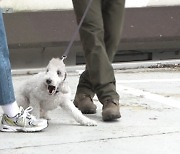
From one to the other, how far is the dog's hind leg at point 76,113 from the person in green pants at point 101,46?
173mm

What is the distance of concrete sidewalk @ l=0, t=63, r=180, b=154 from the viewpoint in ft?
10.0

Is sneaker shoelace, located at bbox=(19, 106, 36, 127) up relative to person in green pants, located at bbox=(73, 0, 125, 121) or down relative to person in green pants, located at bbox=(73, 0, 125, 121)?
down

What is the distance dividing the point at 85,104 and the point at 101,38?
0.62 metres

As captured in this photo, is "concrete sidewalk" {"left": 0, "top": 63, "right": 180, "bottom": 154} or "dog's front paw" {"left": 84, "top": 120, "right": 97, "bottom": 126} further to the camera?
"dog's front paw" {"left": 84, "top": 120, "right": 97, "bottom": 126}

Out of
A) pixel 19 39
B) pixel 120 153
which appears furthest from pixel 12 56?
pixel 120 153

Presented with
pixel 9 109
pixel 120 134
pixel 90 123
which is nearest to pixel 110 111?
pixel 90 123

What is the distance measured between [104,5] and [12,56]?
12.7 ft

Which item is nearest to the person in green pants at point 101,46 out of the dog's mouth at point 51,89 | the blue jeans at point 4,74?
the dog's mouth at point 51,89

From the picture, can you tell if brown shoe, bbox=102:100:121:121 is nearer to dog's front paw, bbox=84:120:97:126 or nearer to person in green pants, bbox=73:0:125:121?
person in green pants, bbox=73:0:125:121

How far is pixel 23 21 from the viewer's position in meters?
7.47

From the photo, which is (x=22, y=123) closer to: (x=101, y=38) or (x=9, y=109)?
(x=9, y=109)

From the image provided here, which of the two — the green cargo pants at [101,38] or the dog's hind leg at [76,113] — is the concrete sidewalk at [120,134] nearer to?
the dog's hind leg at [76,113]

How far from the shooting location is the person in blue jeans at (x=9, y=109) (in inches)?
127

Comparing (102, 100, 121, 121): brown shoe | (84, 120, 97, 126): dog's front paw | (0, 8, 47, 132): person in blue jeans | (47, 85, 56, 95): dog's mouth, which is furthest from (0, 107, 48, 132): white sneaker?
(102, 100, 121, 121): brown shoe
